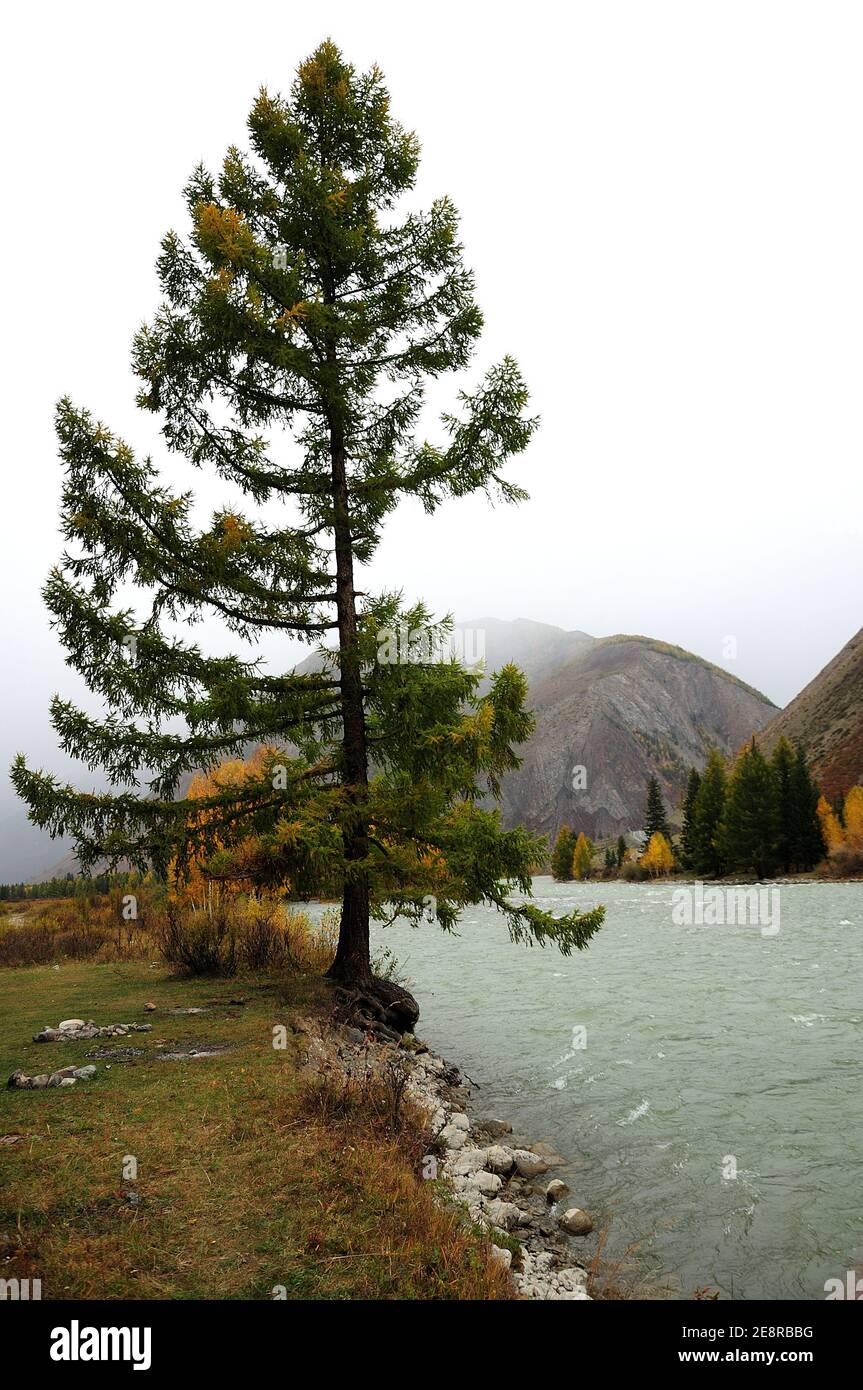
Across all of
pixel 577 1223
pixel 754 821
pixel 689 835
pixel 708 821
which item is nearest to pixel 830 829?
pixel 754 821

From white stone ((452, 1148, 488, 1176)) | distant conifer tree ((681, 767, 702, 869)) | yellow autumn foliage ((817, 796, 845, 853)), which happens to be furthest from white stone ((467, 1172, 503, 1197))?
distant conifer tree ((681, 767, 702, 869))

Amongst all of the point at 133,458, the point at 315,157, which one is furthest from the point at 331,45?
the point at 133,458

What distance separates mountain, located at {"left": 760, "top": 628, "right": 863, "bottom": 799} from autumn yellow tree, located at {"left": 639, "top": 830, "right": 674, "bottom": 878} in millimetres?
29627

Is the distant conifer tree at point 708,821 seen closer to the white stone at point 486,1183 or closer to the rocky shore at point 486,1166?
the rocky shore at point 486,1166

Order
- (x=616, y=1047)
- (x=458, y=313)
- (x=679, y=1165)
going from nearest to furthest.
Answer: (x=679, y=1165) → (x=458, y=313) → (x=616, y=1047)

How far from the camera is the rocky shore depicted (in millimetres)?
5664

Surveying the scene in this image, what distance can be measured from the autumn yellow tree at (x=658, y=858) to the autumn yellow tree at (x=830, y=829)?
2382 cm

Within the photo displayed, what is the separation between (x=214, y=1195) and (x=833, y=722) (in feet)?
518

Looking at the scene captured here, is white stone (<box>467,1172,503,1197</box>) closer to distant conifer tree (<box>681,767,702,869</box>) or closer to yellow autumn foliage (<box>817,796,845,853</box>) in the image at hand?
yellow autumn foliage (<box>817,796,845,853</box>)

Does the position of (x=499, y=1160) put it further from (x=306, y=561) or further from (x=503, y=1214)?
(x=306, y=561)

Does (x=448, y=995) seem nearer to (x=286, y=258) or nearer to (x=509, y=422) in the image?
(x=509, y=422)

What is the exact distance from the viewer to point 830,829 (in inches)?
2972

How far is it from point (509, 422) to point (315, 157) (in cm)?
593
